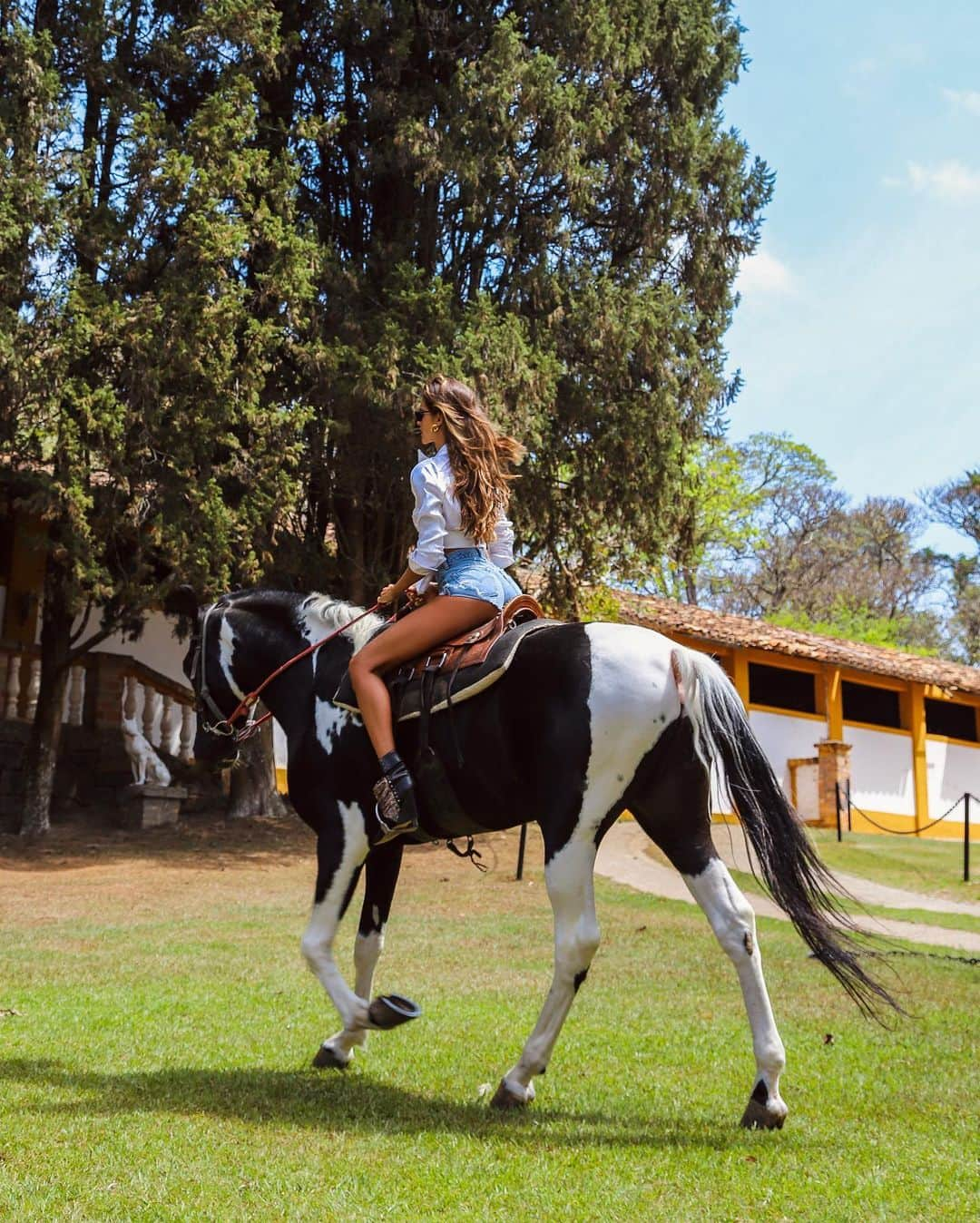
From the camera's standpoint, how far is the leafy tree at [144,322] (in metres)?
13.5

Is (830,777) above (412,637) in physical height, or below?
below

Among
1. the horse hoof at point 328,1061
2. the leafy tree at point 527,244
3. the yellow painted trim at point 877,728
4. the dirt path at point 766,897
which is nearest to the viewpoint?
the horse hoof at point 328,1061

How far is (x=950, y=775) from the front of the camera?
28.2 metres

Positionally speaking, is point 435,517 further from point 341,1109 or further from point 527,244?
point 527,244

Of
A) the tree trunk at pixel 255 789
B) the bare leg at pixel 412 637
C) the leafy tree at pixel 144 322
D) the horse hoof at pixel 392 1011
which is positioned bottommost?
the tree trunk at pixel 255 789

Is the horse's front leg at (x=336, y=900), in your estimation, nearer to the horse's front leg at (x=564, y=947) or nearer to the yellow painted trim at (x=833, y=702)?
the horse's front leg at (x=564, y=947)

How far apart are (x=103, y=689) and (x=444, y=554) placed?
44.2 feet

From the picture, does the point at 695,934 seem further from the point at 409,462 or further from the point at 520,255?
the point at 520,255

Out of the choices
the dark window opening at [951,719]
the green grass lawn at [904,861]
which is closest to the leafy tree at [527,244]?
the green grass lawn at [904,861]

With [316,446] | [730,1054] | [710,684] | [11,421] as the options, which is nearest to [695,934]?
[730,1054]

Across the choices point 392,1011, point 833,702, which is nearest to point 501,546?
point 392,1011

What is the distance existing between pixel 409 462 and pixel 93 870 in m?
6.29

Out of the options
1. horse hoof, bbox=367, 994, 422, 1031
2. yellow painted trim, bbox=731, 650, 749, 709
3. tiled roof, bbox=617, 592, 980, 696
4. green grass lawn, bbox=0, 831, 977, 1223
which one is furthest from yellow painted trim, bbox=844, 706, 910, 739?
horse hoof, bbox=367, 994, 422, 1031

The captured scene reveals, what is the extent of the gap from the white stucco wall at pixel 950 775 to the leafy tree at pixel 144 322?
743 inches
